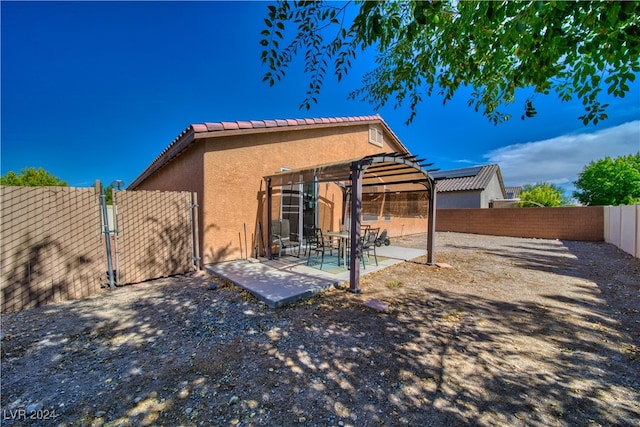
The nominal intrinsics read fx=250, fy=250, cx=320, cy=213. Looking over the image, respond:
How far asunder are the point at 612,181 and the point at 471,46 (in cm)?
3150

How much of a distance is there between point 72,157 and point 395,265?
4143 centimetres

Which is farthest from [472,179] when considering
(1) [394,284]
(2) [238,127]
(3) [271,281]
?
(3) [271,281]

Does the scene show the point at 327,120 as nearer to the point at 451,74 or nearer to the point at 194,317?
the point at 451,74

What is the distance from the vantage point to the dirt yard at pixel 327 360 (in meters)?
2.04

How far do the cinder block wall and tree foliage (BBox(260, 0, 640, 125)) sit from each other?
1382 cm

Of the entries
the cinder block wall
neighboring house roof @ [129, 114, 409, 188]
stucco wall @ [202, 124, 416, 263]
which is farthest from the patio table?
the cinder block wall

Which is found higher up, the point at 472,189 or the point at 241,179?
the point at 472,189

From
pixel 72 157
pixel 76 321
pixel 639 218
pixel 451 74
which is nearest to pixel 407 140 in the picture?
pixel 639 218

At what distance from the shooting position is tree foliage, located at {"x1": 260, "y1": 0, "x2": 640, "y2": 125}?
2.04m

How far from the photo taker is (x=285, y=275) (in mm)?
5668

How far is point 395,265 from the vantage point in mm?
7223

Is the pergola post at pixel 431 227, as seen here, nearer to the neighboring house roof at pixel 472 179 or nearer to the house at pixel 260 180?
the house at pixel 260 180

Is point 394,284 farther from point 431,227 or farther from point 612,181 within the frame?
point 612,181

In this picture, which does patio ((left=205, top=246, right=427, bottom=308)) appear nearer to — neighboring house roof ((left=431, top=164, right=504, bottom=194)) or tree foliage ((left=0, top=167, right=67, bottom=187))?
neighboring house roof ((left=431, top=164, right=504, bottom=194))
